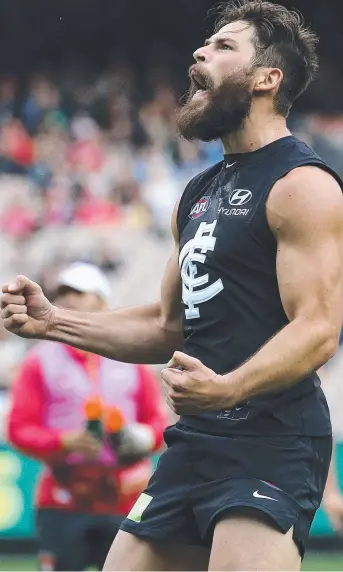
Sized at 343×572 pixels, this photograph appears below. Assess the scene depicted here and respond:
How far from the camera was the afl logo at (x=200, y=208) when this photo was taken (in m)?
3.74

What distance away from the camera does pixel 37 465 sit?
29.0 feet

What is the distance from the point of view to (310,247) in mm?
3330

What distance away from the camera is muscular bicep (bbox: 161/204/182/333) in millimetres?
3996

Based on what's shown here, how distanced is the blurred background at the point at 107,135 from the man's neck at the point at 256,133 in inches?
237

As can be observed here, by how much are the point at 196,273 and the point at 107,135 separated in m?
9.90

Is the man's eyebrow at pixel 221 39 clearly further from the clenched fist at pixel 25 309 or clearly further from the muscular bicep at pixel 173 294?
the clenched fist at pixel 25 309

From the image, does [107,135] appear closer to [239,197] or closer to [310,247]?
[239,197]

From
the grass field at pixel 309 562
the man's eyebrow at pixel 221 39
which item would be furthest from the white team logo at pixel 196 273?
the grass field at pixel 309 562

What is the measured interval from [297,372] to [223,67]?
1138 mm

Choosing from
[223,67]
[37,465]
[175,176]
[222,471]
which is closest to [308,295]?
[222,471]

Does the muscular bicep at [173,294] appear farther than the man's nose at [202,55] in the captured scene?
Yes

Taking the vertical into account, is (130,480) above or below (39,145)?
below

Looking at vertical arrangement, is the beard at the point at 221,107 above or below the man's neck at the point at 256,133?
above

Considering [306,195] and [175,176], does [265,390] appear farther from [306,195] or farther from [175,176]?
[175,176]
